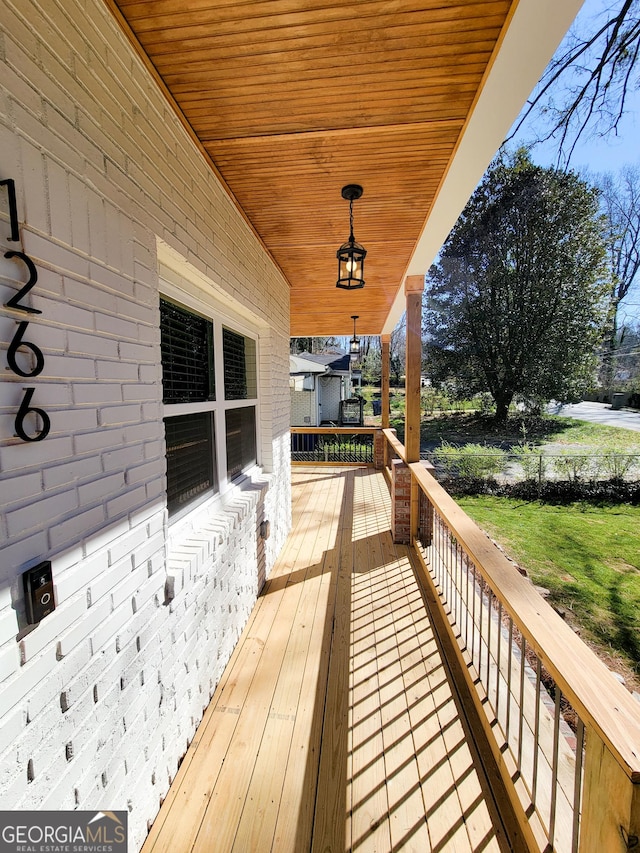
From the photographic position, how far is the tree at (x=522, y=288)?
13234 millimetres

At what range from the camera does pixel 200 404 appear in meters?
2.25

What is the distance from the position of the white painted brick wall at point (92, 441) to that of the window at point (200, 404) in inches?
13.3

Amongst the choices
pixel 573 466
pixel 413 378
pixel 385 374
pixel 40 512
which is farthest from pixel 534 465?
pixel 40 512

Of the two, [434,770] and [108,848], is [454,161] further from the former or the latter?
[108,848]

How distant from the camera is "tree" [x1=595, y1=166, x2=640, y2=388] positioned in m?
12.7

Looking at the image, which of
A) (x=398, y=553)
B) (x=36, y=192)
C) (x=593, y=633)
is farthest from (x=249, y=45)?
(x=593, y=633)

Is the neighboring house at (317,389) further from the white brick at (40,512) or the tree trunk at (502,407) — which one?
the white brick at (40,512)

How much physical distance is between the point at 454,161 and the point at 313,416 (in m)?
12.7

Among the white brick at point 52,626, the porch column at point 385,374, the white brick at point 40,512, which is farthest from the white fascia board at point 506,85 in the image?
the porch column at point 385,374

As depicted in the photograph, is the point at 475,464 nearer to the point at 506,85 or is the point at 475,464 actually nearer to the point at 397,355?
the point at 506,85

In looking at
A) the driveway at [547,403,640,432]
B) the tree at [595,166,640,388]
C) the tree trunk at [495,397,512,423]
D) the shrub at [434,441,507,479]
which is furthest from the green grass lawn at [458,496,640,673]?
the tree at [595,166,640,388]

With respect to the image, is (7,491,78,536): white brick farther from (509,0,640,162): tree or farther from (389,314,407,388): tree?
(389,314,407,388): tree

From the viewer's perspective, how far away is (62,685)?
3.26ft

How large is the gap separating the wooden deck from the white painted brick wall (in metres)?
0.22
